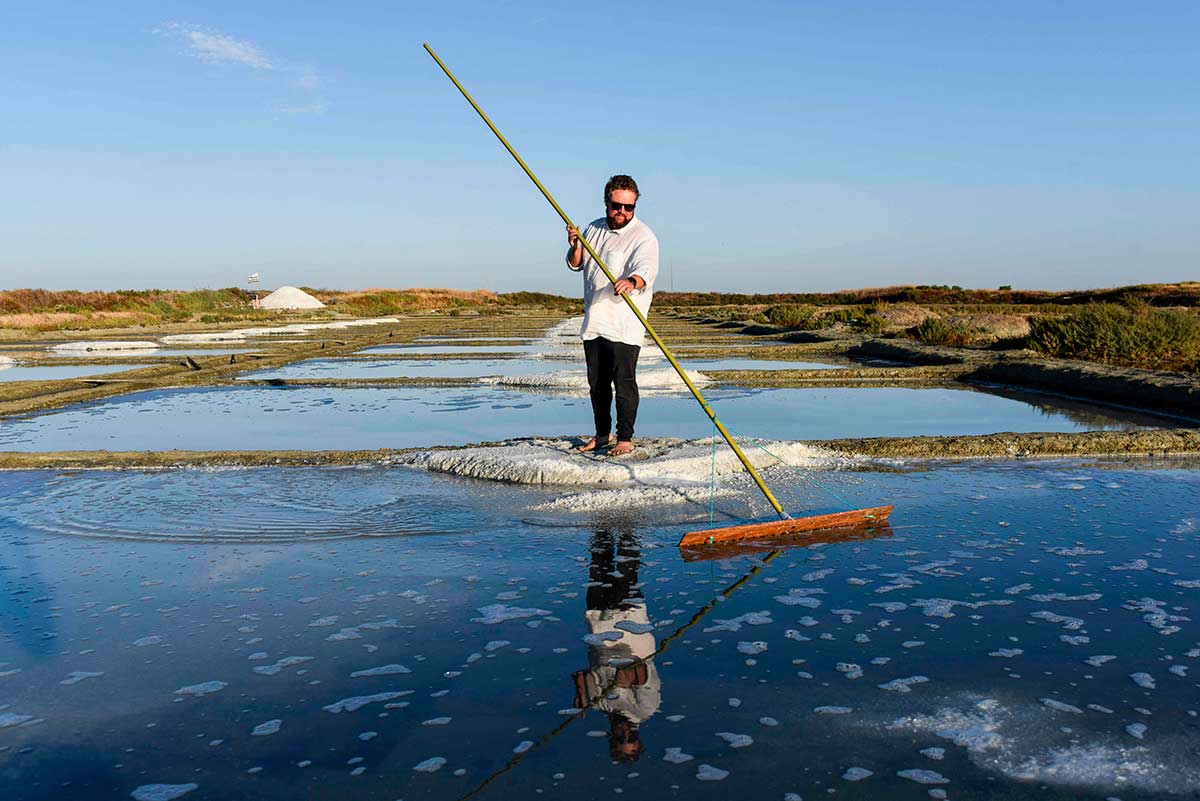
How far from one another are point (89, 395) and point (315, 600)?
25.2 feet

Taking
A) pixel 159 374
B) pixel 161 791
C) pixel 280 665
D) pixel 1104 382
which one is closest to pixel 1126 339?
pixel 1104 382

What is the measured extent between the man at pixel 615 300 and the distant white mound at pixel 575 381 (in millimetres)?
4212

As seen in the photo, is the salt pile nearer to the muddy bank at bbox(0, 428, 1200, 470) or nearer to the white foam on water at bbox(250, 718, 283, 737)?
the muddy bank at bbox(0, 428, 1200, 470)

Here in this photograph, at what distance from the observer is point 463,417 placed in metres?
7.72

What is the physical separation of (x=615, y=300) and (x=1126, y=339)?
31.3ft

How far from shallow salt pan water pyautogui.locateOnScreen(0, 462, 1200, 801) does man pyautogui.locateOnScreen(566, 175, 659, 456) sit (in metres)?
1.30

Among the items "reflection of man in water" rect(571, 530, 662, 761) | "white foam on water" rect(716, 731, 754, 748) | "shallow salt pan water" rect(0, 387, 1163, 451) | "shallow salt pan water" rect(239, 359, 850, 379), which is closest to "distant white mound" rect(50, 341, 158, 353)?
"shallow salt pan water" rect(239, 359, 850, 379)

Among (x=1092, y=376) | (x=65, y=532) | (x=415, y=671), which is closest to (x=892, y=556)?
(x=415, y=671)

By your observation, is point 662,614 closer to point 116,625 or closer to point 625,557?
point 625,557

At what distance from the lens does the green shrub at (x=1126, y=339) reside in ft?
38.1

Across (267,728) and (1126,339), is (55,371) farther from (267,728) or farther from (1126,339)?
(1126,339)

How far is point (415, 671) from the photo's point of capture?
7.72 feet

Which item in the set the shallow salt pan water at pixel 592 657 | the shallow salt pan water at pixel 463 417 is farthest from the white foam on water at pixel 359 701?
the shallow salt pan water at pixel 463 417

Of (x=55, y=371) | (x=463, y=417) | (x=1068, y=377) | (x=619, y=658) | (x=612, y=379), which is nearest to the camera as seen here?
(x=619, y=658)
